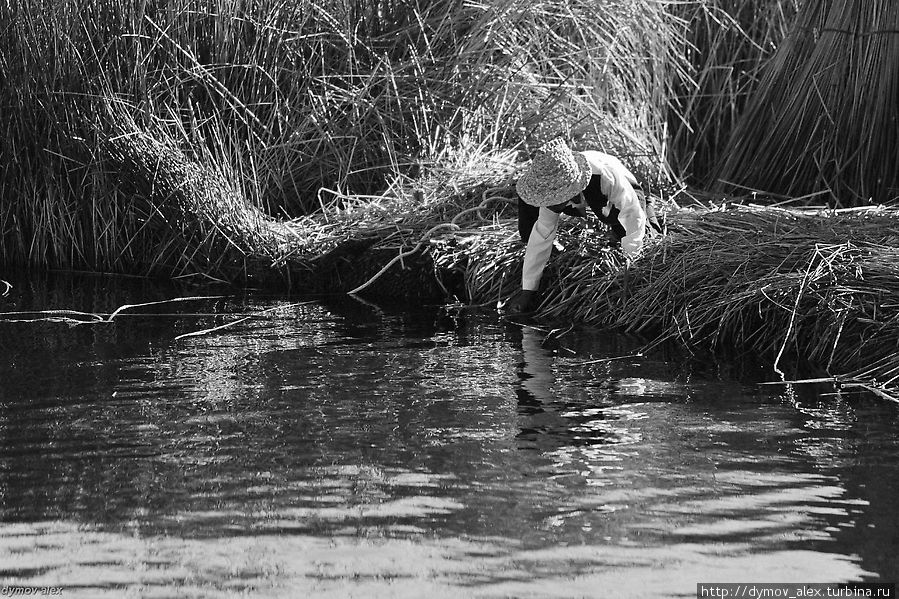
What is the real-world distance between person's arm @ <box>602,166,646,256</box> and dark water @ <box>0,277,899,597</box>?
502 millimetres

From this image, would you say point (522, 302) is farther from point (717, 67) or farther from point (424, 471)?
point (717, 67)

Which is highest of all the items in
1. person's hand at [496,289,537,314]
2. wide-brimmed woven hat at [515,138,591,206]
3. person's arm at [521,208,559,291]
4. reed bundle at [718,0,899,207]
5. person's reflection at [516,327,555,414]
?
reed bundle at [718,0,899,207]

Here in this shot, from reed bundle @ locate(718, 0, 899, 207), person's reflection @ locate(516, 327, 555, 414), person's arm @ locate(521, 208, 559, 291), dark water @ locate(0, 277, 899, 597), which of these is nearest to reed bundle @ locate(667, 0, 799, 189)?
reed bundle @ locate(718, 0, 899, 207)

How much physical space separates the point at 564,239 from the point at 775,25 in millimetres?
3322

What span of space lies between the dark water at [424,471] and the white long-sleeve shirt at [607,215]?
0.51 m

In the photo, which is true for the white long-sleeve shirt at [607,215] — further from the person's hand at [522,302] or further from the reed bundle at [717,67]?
the reed bundle at [717,67]

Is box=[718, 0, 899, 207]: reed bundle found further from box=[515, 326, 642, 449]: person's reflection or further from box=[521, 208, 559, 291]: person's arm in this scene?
box=[515, 326, 642, 449]: person's reflection

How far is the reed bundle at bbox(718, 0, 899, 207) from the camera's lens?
22.1 ft

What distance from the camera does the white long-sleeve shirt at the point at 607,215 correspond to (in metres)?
5.41

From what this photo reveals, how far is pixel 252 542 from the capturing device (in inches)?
117

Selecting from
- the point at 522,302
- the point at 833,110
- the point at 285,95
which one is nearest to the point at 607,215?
the point at 522,302

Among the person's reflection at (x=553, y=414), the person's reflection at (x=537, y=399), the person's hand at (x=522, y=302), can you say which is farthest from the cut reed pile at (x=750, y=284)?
A: the person's reflection at (x=553, y=414)

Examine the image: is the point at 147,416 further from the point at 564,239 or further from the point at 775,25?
the point at 775,25

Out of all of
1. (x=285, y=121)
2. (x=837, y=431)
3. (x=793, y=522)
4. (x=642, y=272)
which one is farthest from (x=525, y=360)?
(x=285, y=121)
